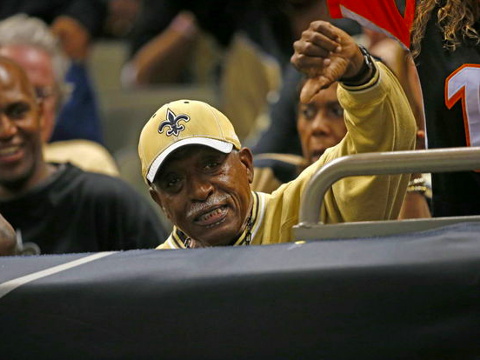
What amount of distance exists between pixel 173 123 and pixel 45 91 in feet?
6.10

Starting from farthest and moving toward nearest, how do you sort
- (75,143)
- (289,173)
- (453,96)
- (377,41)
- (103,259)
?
(75,143)
(377,41)
(289,173)
(453,96)
(103,259)

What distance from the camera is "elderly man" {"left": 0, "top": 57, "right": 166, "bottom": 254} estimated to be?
3299 mm

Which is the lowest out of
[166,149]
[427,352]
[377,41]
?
[427,352]

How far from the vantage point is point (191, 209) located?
2297mm

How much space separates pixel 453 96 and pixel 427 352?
A: 76cm

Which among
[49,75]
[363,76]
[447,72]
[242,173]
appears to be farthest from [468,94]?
[49,75]

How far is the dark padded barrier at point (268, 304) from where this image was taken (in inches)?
62.0

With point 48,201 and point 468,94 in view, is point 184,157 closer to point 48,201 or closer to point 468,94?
point 468,94

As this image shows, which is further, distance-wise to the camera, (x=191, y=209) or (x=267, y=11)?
(x=267, y=11)

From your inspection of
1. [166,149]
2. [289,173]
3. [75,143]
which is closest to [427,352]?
[166,149]

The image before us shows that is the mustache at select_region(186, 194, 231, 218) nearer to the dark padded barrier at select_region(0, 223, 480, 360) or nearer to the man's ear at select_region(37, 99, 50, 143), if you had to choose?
the dark padded barrier at select_region(0, 223, 480, 360)

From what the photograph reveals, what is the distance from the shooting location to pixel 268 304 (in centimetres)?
160

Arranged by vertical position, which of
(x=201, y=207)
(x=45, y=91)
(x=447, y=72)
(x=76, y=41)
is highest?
(x=76, y=41)

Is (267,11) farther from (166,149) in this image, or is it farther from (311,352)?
(311,352)
